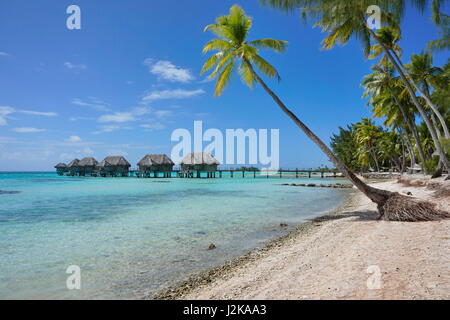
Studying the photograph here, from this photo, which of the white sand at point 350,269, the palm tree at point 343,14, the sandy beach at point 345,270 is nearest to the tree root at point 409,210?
the sandy beach at point 345,270

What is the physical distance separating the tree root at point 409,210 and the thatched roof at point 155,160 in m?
48.0

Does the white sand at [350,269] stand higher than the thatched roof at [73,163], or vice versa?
the thatched roof at [73,163]

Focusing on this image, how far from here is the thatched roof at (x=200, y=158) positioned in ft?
156

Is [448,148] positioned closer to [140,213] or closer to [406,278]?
[406,278]

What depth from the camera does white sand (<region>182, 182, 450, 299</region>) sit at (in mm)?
2824

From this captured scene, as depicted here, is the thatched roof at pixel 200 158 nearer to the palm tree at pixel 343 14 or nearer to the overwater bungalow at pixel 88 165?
the overwater bungalow at pixel 88 165

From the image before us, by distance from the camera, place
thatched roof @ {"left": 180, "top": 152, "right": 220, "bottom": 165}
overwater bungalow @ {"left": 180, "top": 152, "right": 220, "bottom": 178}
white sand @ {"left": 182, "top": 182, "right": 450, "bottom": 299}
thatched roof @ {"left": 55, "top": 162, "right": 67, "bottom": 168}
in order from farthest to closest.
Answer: thatched roof @ {"left": 55, "top": 162, "right": 67, "bottom": 168} < overwater bungalow @ {"left": 180, "top": 152, "right": 220, "bottom": 178} < thatched roof @ {"left": 180, "top": 152, "right": 220, "bottom": 165} < white sand @ {"left": 182, "top": 182, "right": 450, "bottom": 299}

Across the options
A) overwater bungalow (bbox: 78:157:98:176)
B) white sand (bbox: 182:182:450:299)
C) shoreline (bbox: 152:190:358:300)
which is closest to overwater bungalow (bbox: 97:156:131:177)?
overwater bungalow (bbox: 78:157:98:176)

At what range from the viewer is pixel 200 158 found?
47.5 meters

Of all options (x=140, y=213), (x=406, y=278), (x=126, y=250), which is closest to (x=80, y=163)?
(x=140, y=213)

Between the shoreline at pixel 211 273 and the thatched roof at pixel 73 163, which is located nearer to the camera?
the shoreline at pixel 211 273

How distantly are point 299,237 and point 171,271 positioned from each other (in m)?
3.44

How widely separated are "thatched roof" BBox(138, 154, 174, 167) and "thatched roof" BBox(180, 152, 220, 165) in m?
5.22

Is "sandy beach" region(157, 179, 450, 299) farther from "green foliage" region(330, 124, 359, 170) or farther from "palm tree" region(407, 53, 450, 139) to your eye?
"green foliage" region(330, 124, 359, 170)
